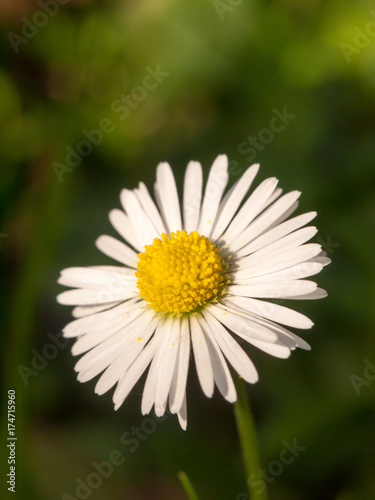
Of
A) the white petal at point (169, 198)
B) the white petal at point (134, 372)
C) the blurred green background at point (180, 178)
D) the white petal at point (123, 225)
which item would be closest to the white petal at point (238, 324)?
the white petal at point (134, 372)

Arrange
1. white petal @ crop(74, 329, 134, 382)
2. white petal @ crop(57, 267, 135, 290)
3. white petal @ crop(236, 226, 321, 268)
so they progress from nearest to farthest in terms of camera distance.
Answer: white petal @ crop(236, 226, 321, 268), white petal @ crop(74, 329, 134, 382), white petal @ crop(57, 267, 135, 290)

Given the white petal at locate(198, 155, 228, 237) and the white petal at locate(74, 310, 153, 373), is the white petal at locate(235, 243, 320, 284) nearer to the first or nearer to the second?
the white petal at locate(198, 155, 228, 237)

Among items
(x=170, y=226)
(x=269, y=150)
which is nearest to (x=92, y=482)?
(x=170, y=226)

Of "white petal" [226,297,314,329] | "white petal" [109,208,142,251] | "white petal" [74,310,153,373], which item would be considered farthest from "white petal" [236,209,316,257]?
"white petal" [109,208,142,251]

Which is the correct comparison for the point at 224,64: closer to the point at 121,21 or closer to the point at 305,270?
the point at 121,21

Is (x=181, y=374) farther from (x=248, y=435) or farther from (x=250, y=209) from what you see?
(x=250, y=209)

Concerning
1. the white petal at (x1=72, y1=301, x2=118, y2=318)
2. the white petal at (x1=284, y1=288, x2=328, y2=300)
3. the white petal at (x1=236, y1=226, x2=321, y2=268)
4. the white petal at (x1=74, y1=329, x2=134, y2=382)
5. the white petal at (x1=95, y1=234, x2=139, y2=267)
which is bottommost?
the white petal at (x1=284, y1=288, x2=328, y2=300)
